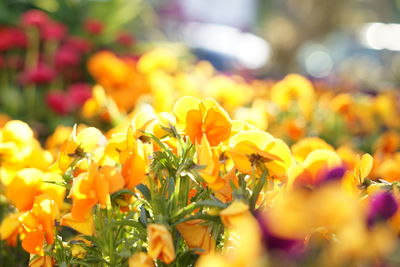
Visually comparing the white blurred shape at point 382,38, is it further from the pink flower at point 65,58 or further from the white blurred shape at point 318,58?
the pink flower at point 65,58

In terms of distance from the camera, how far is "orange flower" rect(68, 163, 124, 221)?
1096mm

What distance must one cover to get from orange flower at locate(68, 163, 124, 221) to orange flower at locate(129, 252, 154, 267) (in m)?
0.12

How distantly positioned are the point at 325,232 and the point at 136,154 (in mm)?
351

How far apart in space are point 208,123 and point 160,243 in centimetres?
26

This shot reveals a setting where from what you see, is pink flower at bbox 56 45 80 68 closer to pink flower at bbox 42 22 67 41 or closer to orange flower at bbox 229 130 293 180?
pink flower at bbox 42 22 67 41

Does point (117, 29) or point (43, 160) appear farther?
point (117, 29)

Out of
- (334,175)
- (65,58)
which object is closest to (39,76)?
(65,58)

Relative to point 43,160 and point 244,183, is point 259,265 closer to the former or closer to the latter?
point 244,183

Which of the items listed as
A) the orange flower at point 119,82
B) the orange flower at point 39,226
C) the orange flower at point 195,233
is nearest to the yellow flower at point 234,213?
the orange flower at point 195,233

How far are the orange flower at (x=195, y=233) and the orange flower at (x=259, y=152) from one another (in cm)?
12

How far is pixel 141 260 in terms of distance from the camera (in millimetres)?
1024

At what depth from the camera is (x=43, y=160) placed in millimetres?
1617

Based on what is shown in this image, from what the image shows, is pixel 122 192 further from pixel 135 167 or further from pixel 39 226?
pixel 39 226

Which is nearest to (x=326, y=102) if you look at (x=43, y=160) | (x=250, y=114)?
(x=250, y=114)
